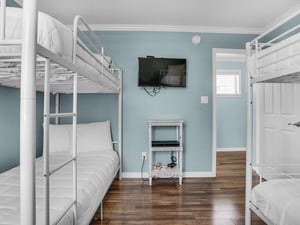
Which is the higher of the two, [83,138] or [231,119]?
[231,119]

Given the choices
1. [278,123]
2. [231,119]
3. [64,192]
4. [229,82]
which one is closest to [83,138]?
[64,192]

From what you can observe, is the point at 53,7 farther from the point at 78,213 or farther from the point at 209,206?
the point at 209,206

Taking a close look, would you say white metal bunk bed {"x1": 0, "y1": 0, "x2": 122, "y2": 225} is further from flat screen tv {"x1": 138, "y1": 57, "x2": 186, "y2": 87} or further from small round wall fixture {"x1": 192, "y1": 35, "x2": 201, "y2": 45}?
small round wall fixture {"x1": 192, "y1": 35, "x2": 201, "y2": 45}

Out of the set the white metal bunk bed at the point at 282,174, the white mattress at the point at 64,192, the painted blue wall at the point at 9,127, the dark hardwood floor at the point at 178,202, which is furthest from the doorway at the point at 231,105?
the painted blue wall at the point at 9,127

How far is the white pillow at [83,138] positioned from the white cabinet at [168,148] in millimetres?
641

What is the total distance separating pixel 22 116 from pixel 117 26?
3.01 m

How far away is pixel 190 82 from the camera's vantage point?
3.65 meters

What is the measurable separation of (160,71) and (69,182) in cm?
223

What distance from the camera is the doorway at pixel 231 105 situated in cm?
566

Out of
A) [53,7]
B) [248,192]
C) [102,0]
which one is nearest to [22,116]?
[248,192]

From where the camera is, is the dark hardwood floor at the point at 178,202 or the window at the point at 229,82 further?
the window at the point at 229,82

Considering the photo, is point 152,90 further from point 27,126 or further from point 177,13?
A: point 27,126

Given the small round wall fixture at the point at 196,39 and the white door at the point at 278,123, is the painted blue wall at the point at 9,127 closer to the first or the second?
the small round wall fixture at the point at 196,39

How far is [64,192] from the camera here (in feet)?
5.03
